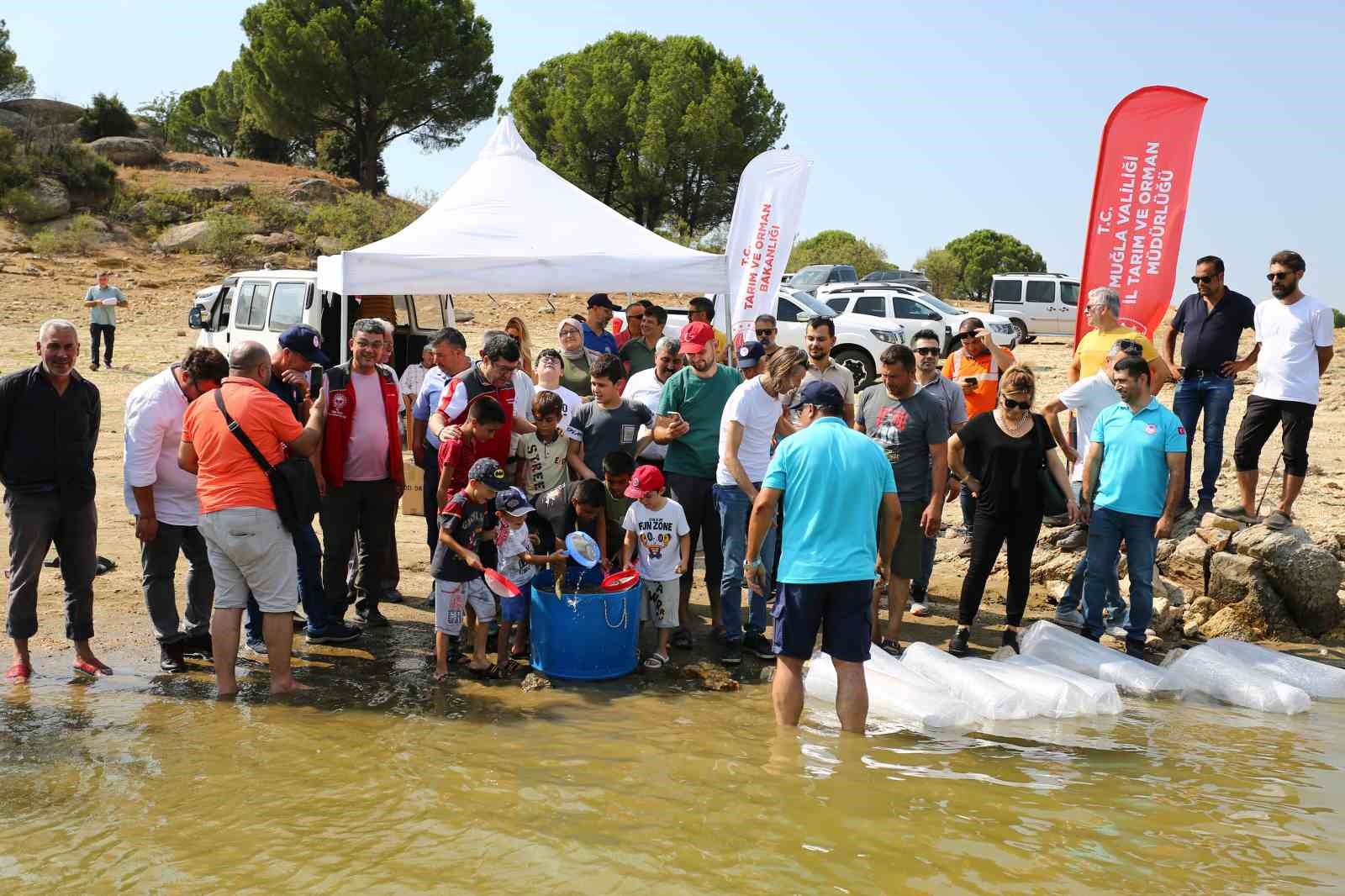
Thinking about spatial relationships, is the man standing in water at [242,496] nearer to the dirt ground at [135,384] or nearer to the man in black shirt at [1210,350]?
the dirt ground at [135,384]

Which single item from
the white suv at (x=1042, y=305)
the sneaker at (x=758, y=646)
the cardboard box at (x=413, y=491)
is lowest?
the sneaker at (x=758, y=646)

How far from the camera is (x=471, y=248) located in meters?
8.52

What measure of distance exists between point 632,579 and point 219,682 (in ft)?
7.14

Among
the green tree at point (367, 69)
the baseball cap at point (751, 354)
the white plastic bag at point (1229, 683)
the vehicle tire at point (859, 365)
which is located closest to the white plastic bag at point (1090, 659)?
the white plastic bag at point (1229, 683)

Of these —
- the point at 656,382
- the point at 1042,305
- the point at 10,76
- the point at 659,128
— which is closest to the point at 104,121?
the point at 10,76

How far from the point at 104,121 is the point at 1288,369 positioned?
4308 cm

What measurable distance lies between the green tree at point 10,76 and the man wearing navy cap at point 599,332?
41.2 metres

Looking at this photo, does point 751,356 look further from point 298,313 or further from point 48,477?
point 298,313

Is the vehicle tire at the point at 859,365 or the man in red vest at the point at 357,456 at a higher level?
the vehicle tire at the point at 859,365

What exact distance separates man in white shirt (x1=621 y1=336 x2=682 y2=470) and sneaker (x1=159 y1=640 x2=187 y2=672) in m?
2.90

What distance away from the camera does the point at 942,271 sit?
4866 centimetres

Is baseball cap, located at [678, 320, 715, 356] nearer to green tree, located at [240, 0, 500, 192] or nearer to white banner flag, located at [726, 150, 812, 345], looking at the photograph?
white banner flag, located at [726, 150, 812, 345]

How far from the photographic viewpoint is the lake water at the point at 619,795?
3.74 metres

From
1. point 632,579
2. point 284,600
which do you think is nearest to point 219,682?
point 284,600
